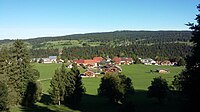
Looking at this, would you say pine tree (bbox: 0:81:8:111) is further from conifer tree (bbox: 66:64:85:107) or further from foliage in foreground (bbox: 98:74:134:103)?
foliage in foreground (bbox: 98:74:134:103)

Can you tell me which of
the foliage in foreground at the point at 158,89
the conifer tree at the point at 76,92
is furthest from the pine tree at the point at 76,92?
the foliage in foreground at the point at 158,89

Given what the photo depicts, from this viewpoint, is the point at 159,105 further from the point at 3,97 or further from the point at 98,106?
the point at 3,97

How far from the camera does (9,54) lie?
5062cm

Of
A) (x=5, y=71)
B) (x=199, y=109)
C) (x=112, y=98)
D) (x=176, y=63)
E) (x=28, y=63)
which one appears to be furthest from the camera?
(x=176, y=63)

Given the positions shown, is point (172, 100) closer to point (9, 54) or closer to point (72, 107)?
point (72, 107)

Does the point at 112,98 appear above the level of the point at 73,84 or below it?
below

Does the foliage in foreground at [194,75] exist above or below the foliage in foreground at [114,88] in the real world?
above

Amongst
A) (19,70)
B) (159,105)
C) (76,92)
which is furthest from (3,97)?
(159,105)

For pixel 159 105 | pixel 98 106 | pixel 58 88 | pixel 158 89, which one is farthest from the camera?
pixel 158 89

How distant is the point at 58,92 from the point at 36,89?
4361 mm

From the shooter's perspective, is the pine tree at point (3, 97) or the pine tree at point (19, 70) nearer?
the pine tree at point (3, 97)

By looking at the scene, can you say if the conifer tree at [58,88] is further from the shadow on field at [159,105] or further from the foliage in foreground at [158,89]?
the foliage in foreground at [158,89]

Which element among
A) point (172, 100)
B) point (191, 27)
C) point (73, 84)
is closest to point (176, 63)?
point (172, 100)

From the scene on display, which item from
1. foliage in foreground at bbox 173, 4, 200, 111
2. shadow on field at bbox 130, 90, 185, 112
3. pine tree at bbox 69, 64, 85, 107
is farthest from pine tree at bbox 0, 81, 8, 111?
foliage in foreground at bbox 173, 4, 200, 111
